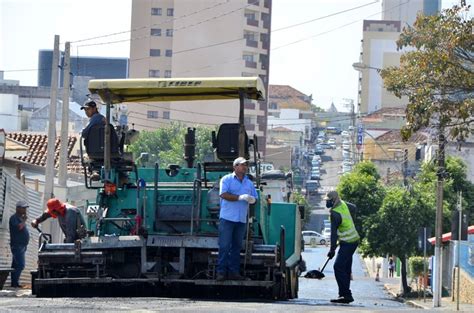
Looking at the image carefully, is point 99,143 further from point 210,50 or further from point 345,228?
point 210,50

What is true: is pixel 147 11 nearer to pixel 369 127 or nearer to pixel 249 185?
pixel 369 127

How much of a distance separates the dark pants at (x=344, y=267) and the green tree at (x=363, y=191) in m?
32.9

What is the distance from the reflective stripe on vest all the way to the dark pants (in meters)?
0.08

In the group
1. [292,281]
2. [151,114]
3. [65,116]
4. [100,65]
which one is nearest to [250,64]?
[151,114]

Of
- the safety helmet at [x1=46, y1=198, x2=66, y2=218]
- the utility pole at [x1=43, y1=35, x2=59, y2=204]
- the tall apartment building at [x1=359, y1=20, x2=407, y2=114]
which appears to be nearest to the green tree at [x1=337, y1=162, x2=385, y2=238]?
the utility pole at [x1=43, y1=35, x2=59, y2=204]

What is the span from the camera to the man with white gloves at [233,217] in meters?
16.1

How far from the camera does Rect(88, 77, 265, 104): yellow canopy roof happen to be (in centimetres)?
1703

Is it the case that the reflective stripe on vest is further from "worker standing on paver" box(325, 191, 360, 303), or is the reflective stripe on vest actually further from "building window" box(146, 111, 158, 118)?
"building window" box(146, 111, 158, 118)

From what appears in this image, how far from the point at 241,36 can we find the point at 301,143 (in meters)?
25.7

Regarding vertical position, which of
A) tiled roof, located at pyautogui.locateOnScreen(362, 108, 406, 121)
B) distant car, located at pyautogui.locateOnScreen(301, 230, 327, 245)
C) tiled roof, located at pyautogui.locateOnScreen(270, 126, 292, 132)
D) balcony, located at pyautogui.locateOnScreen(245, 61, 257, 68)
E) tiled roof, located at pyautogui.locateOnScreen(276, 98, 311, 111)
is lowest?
distant car, located at pyautogui.locateOnScreen(301, 230, 327, 245)

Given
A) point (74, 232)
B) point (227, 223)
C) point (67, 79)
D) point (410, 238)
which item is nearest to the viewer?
point (227, 223)

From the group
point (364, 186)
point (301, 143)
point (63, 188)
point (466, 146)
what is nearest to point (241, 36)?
point (301, 143)

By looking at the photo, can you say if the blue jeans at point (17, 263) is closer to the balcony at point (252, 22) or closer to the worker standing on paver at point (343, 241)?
the worker standing on paver at point (343, 241)

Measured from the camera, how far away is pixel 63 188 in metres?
32.4
